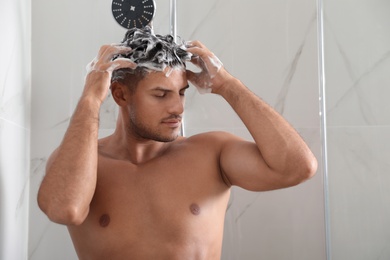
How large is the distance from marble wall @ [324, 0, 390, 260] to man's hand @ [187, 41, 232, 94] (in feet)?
2.00

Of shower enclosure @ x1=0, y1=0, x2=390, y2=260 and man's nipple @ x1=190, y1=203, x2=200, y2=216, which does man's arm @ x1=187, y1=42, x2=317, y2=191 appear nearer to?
man's nipple @ x1=190, y1=203, x2=200, y2=216

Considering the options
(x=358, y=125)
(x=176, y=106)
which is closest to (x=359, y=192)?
(x=358, y=125)

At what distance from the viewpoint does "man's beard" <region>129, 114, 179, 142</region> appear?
1386 millimetres

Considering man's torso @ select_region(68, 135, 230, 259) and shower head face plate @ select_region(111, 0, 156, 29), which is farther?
shower head face plate @ select_region(111, 0, 156, 29)

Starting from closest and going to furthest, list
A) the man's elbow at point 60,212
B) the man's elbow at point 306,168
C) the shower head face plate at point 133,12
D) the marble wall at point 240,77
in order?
the man's elbow at point 60,212 < the man's elbow at point 306,168 < the shower head face plate at point 133,12 < the marble wall at point 240,77

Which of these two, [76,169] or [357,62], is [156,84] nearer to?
[76,169]

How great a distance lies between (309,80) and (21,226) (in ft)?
3.64

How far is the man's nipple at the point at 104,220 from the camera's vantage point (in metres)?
1.36

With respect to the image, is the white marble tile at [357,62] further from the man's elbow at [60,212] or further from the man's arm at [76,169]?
the man's elbow at [60,212]

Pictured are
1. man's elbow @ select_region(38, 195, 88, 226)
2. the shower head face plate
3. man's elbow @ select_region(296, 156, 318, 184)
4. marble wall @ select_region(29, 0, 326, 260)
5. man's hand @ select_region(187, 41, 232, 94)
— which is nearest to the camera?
man's elbow @ select_region(38, 195, 88, 226)

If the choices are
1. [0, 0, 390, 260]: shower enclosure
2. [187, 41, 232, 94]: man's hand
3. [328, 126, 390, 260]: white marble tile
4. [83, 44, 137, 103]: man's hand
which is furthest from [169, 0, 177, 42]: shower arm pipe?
[328, 126, 390, 260]: white marble tile

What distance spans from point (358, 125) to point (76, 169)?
1.10 metres

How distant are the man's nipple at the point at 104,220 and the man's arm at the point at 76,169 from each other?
0.08 m

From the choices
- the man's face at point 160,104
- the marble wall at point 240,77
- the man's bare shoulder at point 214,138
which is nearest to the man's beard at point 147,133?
the man's face at point 160,104
